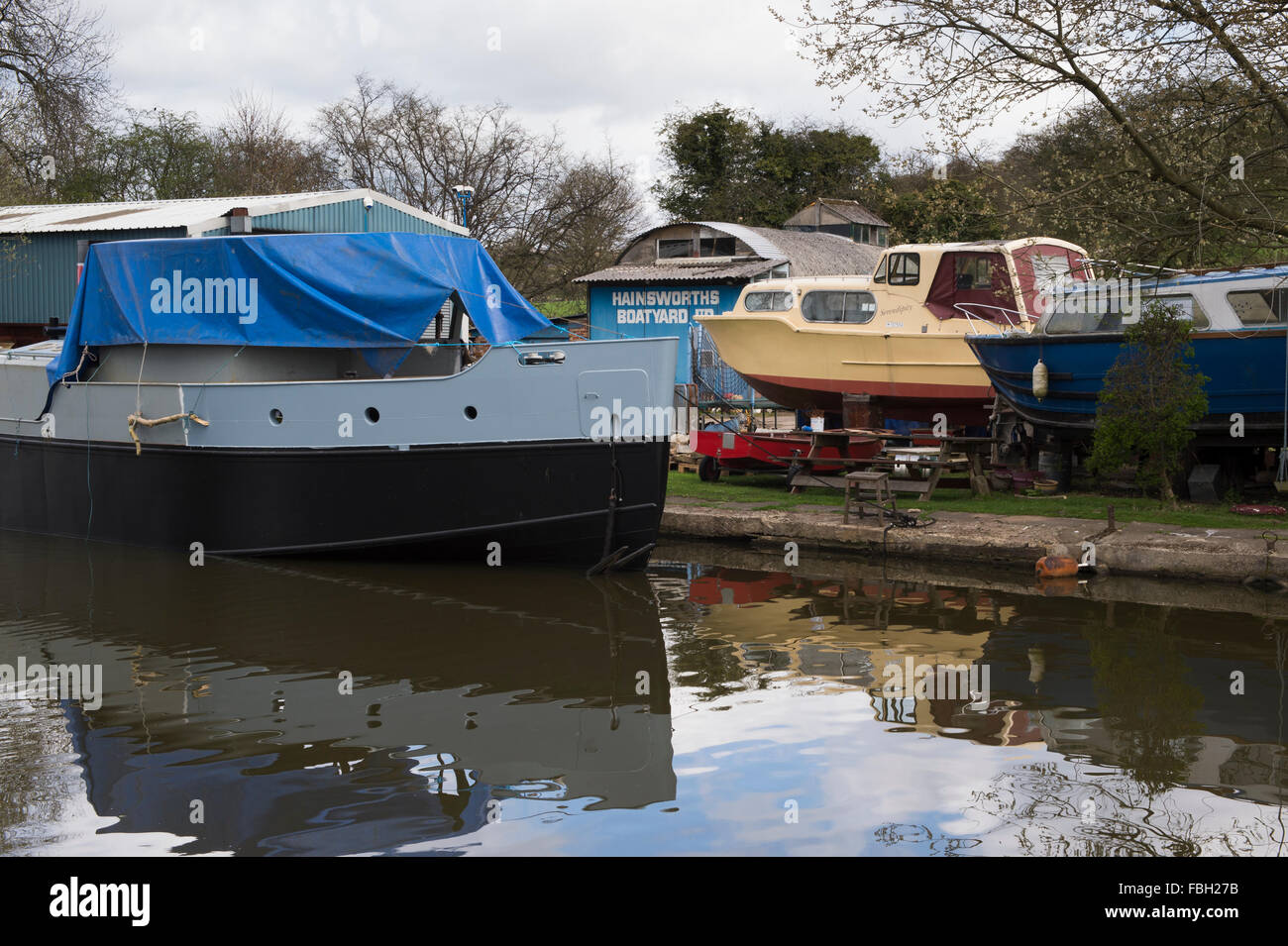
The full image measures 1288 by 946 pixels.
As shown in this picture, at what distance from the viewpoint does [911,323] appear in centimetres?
1750

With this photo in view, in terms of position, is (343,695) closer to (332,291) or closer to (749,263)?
(332,291)

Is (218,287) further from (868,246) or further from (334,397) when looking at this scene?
(868,246)

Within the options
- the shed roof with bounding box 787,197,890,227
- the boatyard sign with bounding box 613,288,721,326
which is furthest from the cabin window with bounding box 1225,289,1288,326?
the shed roof with bounding box 787,197,890,227

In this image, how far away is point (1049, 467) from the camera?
630 inches

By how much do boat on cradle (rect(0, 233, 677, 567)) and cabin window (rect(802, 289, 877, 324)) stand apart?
5.98 m

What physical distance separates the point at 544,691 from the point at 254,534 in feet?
19.7

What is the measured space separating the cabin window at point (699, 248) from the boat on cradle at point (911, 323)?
9076 mm

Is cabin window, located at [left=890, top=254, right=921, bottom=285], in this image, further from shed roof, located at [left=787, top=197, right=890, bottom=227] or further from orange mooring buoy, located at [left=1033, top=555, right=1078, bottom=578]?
shed roof, located at [left=787, top=197, right=890, bottom=227]

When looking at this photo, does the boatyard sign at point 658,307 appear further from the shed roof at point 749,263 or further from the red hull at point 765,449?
the red hull at point 765,449

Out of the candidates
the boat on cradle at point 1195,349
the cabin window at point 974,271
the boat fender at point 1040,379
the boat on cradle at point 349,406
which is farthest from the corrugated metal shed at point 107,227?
the boat fender at point 1040,379

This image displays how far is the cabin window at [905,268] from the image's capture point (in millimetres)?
17656

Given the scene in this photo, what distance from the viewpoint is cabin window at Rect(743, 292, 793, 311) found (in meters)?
18.5
